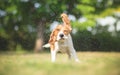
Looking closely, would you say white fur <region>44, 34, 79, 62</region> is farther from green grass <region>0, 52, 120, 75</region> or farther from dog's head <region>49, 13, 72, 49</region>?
green grass <region>0, 52, 120, 75</region>

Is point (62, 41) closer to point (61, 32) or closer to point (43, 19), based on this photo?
point (61, 32)

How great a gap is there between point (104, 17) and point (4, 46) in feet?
7.78

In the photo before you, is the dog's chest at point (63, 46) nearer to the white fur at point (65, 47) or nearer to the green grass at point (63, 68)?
the white fur at point (65, 47)

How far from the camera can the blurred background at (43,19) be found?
7.82 meters

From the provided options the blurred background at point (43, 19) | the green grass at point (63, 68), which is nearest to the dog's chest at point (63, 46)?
the green grass at point (63, 68)

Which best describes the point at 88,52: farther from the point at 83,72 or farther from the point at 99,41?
the point at 83,72

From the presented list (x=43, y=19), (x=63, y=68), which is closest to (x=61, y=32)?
(x=63, y=68)

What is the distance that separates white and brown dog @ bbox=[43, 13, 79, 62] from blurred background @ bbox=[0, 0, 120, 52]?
2.47 meters

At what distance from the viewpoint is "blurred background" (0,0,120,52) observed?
7816 mm

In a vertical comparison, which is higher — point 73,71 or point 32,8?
point 32,8

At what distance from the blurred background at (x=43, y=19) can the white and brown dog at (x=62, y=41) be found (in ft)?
8.11

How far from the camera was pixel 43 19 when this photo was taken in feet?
24.5

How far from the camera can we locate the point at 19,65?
414cm

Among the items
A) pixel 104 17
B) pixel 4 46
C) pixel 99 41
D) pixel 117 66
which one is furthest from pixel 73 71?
pixel 104 17
